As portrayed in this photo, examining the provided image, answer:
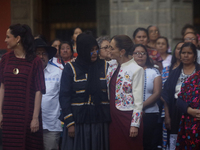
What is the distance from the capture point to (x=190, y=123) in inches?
179

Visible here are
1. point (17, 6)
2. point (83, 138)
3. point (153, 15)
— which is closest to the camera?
point (83, 138)

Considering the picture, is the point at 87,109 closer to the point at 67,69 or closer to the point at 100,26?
the point at 67,69

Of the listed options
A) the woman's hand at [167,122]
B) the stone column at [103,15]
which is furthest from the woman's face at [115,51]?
the stone column at [103,15]

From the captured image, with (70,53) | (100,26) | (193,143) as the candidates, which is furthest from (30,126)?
(100,26)

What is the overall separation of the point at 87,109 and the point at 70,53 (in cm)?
268

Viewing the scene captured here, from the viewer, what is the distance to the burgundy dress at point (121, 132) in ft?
13.6

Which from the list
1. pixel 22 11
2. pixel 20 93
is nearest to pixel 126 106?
pixel 20 93

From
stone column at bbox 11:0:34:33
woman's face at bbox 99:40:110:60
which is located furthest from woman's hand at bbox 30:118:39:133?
stone column at bbox 11:0:34:33

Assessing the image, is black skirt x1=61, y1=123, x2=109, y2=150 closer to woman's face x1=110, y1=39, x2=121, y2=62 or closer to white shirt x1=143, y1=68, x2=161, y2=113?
woman's face x1=110, y1=39, x2=121, y2=62

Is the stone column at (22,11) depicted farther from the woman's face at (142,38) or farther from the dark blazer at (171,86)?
the dark blazer at (171,86)

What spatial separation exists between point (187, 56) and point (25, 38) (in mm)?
2568

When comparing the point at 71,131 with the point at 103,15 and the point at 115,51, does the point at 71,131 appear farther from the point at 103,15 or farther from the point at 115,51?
the point at 103,15

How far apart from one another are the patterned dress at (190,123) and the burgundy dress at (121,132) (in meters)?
0.75

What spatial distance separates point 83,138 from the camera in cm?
411
